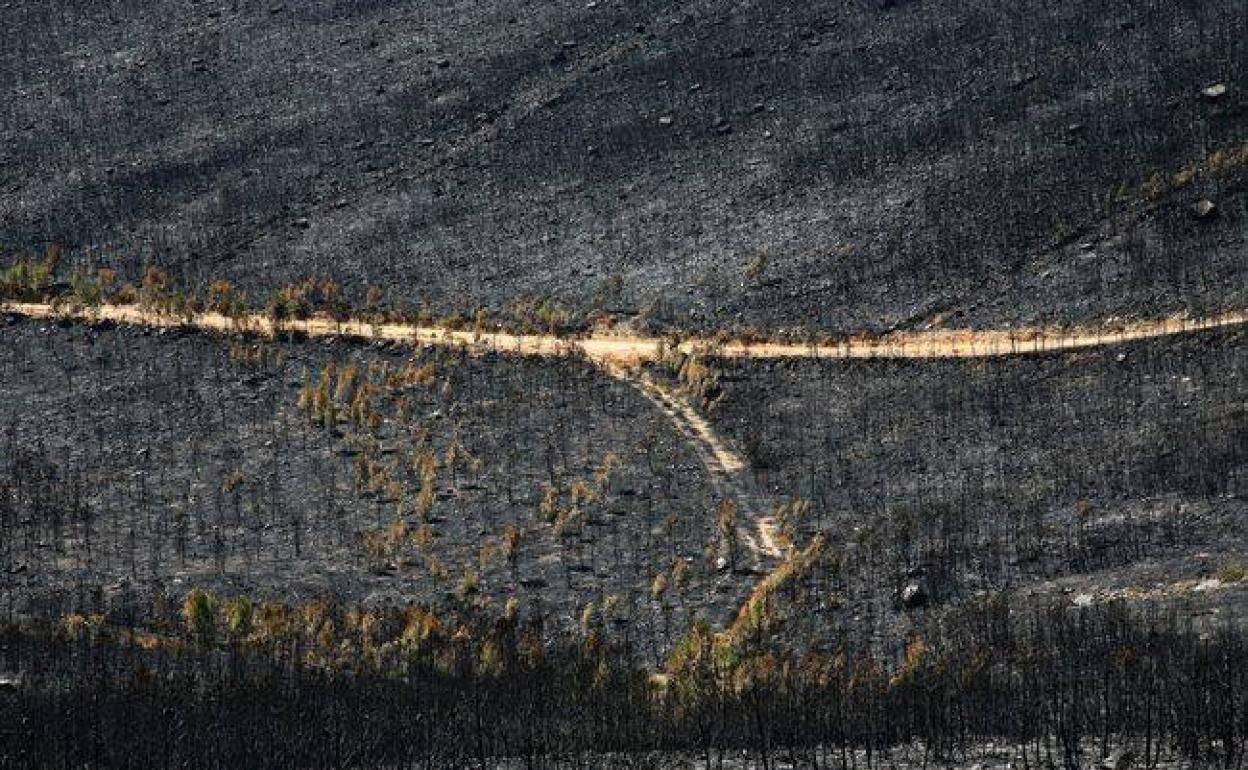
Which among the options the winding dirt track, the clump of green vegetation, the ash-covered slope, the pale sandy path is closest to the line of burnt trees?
the winding dirt track

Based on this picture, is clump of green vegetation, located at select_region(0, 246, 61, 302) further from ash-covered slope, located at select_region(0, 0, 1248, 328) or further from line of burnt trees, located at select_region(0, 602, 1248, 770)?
line of burnt trees, located at select_region(0, 602, 1248, 770)

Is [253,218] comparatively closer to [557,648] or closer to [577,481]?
[577,481]

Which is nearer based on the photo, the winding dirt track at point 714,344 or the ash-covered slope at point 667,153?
the winding dirt track at point 714,344

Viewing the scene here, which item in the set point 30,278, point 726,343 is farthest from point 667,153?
point 30,278

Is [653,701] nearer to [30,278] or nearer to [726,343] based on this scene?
[726,343]

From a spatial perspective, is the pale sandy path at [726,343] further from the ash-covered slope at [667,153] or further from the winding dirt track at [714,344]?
the ash-covered slope at [667,153]

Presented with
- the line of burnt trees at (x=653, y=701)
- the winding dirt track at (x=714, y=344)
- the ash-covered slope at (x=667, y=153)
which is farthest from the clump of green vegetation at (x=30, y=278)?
the line of burnt trees at (x=653, y=701)
